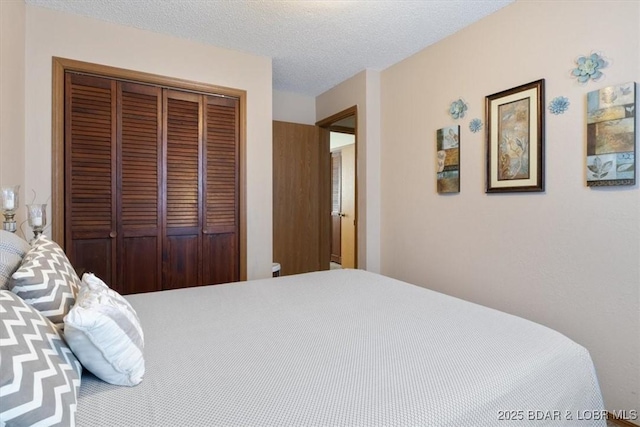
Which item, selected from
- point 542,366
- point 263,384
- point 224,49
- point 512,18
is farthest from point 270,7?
point 542,366

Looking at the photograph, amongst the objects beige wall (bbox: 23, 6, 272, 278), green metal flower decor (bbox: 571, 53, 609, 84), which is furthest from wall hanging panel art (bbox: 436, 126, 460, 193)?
beige wall (bbox: 23, 6, 272, 278)

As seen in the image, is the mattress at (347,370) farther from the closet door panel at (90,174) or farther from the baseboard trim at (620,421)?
the closet door panel at (90,174)

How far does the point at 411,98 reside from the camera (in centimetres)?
298

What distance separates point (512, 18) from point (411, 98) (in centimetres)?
96

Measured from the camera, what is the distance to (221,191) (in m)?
2.95

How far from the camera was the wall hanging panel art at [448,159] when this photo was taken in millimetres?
2578

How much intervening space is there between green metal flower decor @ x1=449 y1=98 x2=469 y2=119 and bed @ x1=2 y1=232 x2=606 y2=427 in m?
1.62

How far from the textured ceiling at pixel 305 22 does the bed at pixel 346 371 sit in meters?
1.97

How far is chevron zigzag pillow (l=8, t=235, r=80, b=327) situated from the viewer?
929 mm

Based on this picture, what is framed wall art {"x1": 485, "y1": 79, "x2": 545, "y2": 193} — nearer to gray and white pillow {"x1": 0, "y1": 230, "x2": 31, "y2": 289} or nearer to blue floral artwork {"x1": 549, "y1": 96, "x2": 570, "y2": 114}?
blue floral artwork {"x1": 549, "y1": 96, "x2": 570, "y2": 114}

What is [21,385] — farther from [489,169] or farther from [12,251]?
[489,169]

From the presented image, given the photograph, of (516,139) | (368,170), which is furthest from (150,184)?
(516,139)

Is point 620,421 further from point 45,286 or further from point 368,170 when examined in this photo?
point 45,286

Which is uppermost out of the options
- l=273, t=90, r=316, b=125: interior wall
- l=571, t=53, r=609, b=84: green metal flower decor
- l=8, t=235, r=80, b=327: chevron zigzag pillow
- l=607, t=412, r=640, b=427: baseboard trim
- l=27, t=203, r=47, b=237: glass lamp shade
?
l=273, t=90, r=316, b=125: interior wall
